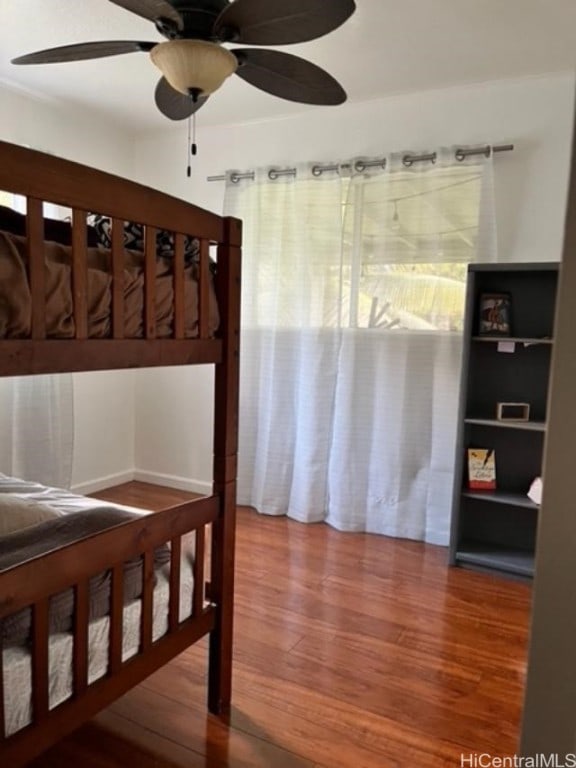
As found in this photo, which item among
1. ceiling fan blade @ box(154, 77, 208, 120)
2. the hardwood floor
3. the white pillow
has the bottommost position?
the hardwood floor

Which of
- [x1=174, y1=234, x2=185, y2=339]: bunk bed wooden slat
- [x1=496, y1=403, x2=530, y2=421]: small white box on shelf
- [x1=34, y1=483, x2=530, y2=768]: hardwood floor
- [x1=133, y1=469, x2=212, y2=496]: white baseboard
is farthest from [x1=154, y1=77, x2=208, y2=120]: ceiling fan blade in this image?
[x1=133, y1=469, x2=212, y2=496]: white baseboard

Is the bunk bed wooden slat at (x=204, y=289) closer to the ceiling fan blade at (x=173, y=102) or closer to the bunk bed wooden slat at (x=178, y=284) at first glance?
the bunk bed wooden slat at (x=178, y=284)

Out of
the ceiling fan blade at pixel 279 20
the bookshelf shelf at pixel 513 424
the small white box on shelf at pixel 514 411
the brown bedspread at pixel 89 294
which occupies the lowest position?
the bookshelf shelf at pixel 513 424

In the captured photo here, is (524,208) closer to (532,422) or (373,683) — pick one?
(532,422)

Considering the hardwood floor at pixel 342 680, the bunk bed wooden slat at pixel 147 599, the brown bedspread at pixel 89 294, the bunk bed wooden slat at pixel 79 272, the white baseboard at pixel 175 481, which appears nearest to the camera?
the brown bedspread at pixel 89 294

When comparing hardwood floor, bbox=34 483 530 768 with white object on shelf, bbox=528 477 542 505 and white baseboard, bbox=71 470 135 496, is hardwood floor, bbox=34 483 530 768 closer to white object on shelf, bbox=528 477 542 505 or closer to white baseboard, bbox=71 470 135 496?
white object on shelf, bbox=528 477 542 505

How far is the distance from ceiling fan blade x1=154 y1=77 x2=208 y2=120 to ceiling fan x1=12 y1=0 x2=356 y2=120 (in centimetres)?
30

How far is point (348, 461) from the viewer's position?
3.28m

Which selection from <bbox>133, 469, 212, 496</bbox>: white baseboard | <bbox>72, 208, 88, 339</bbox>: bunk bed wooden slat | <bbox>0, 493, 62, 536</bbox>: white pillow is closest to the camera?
<bbox>72, 208, 88, 339</bbox>: bunk bed wooden slat

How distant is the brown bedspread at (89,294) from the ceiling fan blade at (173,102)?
970 millimetres

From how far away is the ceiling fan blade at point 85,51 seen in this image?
5.79 feet

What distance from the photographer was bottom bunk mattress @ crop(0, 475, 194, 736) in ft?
3.87

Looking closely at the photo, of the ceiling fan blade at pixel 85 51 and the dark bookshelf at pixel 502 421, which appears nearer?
the ceiling fan blade at pixel 85 51

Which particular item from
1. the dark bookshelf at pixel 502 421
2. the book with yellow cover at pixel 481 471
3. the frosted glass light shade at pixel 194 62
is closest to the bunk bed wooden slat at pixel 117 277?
the frosted glass light shade at pixel 194 62
